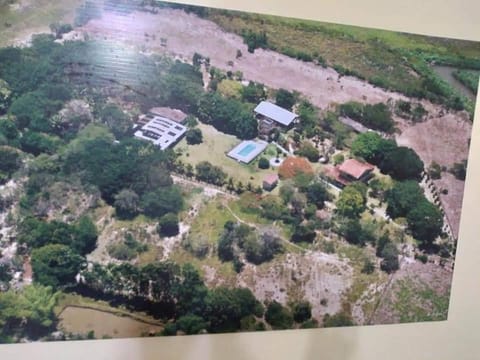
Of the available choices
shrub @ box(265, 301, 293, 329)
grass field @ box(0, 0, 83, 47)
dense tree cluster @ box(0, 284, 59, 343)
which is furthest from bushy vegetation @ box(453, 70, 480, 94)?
dense tree cluster @ box(0, 284, 59, 343)

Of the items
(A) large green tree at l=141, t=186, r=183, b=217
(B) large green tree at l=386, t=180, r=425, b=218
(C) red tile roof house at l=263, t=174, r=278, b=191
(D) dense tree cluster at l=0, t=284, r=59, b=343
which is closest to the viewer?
(D) dense tree cluster at l=0, t=284, r=59, b=343

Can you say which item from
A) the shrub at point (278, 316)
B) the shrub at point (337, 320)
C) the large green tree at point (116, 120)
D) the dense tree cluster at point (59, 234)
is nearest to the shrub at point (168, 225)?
the dense tree cluster at point (59, 234)

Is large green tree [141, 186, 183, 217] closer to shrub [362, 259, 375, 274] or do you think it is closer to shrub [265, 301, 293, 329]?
shrub [265, 301, 293, 329]

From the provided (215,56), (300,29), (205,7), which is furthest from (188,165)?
(300,29)

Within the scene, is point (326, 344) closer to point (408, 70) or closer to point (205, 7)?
point (408, 70)

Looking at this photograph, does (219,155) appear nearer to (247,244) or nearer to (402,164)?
(247,244)

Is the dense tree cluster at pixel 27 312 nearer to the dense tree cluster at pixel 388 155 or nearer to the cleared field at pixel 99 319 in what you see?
the cleared field at pixel 99 319
